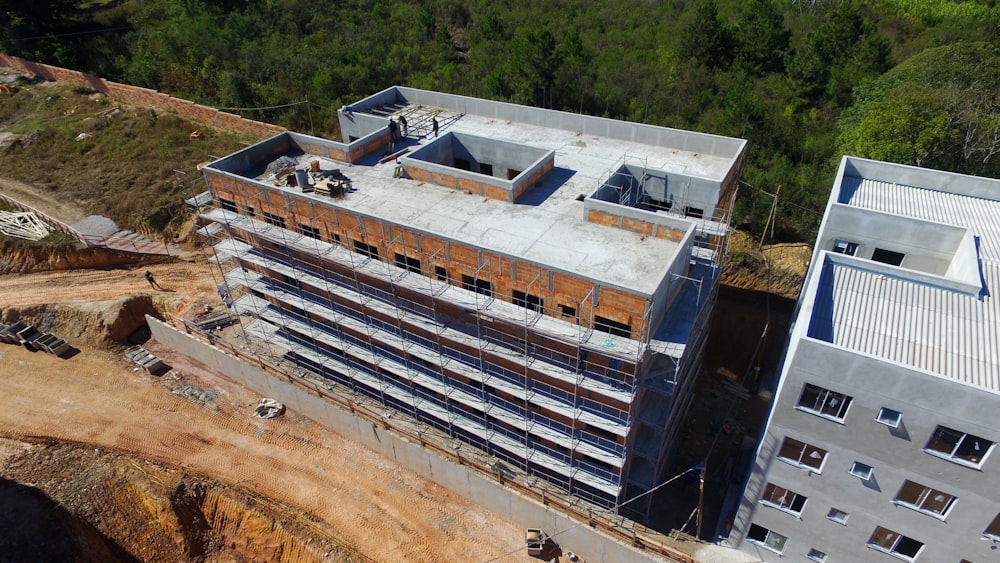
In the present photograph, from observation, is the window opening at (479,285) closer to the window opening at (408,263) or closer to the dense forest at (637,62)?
the window opening at (408,263)

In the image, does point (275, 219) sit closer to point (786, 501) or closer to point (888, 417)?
point (786, 501)

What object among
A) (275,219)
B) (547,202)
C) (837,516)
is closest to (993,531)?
(837,516)

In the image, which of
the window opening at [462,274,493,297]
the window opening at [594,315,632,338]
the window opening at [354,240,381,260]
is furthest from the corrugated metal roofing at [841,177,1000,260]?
the window opening at [354,240,381,260]

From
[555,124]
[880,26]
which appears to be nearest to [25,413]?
[555,124]

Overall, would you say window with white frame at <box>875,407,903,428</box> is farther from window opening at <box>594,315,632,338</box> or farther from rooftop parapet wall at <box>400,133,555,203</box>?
rooftop parapet wall at <box>400,133,555,203</box>

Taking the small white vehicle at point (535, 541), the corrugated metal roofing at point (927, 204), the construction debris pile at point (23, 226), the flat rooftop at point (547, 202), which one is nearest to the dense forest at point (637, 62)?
the corrugated metal roofing at point (927, 204)
